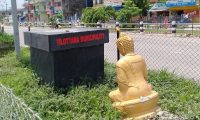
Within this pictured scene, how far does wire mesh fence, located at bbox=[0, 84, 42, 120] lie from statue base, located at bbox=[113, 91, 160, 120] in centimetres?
158

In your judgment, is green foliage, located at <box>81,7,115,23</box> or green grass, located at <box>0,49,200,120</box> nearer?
green grass, located at <box>0,49,200,120</box>

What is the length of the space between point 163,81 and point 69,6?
53.2 metres

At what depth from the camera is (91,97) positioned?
550cm

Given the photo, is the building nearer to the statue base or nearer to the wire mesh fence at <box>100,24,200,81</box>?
the wire mesh fence at <box>100,24,200,81</box>

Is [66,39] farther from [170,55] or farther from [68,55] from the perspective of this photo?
[170,55]

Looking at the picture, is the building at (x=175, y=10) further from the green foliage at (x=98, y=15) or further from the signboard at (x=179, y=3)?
the green foliage at (x=98, y=15)

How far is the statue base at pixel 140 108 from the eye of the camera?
4742 mm

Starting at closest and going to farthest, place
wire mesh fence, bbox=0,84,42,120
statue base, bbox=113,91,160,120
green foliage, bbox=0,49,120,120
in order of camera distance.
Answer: wire mesh fence, bbox=0,84,42,120, statue base, bbox=113,91,160,120, green foliage, bbox=0,49,120,120

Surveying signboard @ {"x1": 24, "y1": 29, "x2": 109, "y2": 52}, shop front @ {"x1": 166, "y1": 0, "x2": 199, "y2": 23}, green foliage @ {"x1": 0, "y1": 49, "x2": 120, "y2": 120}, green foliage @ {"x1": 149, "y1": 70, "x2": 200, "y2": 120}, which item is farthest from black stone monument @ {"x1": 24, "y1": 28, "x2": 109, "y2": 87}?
shop front @ {"x1": 166, "y1": 0, "x2": 199, "y2": 23}

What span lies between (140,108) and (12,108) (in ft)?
5.93

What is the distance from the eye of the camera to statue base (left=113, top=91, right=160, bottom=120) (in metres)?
4.74

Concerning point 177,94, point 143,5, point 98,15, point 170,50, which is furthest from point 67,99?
point 143,5

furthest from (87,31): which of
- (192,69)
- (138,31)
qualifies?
(138,31)

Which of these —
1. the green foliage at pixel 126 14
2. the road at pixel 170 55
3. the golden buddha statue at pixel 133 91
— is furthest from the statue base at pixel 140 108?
the green foliage at pixel 126 14
